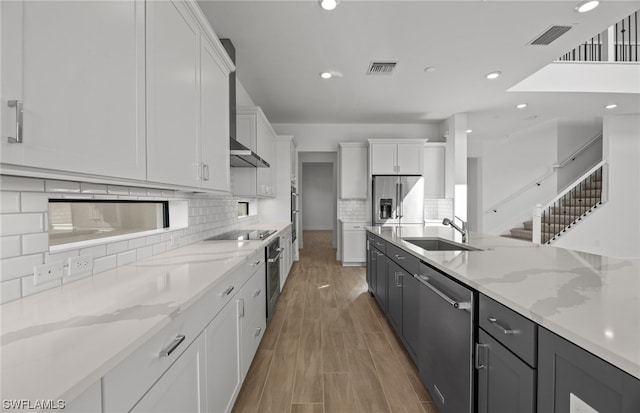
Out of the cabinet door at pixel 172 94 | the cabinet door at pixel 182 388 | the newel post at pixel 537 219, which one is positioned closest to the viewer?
the cabinet door at pixel 182 388

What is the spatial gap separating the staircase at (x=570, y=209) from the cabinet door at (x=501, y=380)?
5775 millimetres

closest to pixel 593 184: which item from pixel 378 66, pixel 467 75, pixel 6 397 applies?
pixel 467 75

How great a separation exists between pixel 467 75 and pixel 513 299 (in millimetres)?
3679

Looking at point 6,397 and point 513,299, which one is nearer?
point 6,397

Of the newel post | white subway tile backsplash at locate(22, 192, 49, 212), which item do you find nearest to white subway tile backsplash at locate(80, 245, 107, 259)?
white subway tile backsplash at locate(22, 192, 49, 212)

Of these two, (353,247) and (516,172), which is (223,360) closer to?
(353,247)

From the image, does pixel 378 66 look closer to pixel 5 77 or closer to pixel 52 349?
pixel 5 77

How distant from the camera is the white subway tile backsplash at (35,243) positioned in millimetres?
1023

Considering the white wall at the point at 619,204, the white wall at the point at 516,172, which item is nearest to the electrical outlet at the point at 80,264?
the white wall at the point at 619,204

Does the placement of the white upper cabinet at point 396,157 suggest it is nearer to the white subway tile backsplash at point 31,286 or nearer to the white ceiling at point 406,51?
the white ceiling at point 406,51

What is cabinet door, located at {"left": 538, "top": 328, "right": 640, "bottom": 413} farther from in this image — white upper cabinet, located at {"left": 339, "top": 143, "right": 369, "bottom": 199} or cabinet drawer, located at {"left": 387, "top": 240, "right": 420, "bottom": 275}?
white upper cabinet, located at {"left": 339, "top": 143, "right": 369, "bottom": 199}

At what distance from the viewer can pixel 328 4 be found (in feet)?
7.55

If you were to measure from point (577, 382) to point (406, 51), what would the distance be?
325 centimetres

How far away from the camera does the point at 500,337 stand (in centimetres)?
106
